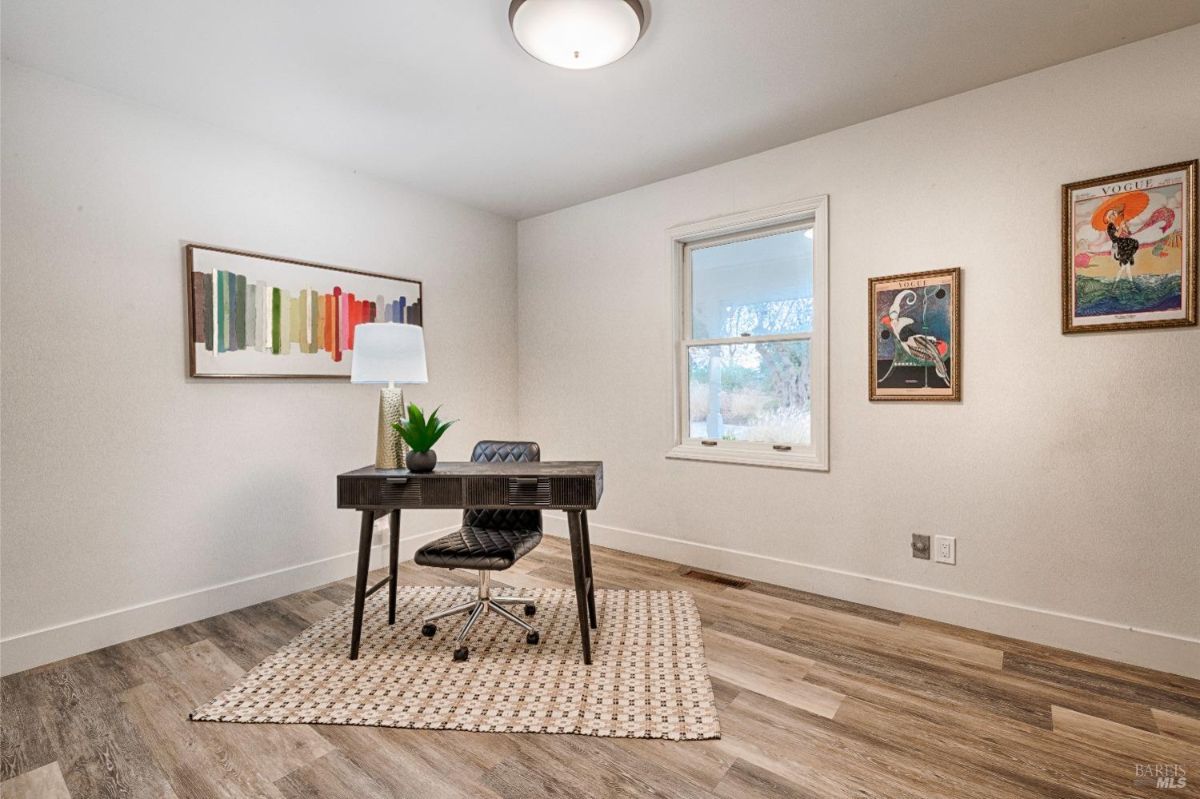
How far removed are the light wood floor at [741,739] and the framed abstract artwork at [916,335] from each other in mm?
1192

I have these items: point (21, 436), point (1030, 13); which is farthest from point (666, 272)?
point (21, 436)

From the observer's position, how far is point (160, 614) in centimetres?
264

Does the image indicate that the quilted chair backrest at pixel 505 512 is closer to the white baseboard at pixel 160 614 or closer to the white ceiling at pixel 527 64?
the white baseboard at pixel 160 614

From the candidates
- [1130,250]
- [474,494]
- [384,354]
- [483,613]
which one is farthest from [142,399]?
[1130,250]

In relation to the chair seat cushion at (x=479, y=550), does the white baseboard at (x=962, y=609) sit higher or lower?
lower

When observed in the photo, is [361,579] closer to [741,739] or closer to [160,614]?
[160,614]

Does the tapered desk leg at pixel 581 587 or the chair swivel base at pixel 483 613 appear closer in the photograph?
the tapered desk leg at pixel 581 587

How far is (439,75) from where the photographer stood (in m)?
2.38

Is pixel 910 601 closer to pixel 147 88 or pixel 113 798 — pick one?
pixel 113 798

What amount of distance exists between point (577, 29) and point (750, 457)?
7.74 feet

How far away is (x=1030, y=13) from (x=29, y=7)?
360 cm

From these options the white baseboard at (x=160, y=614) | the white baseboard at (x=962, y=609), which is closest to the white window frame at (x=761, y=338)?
the white baseboard at (x=962, y=609)

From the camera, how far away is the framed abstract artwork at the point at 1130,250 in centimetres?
215

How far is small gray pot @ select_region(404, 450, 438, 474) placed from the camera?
7.68 feet
